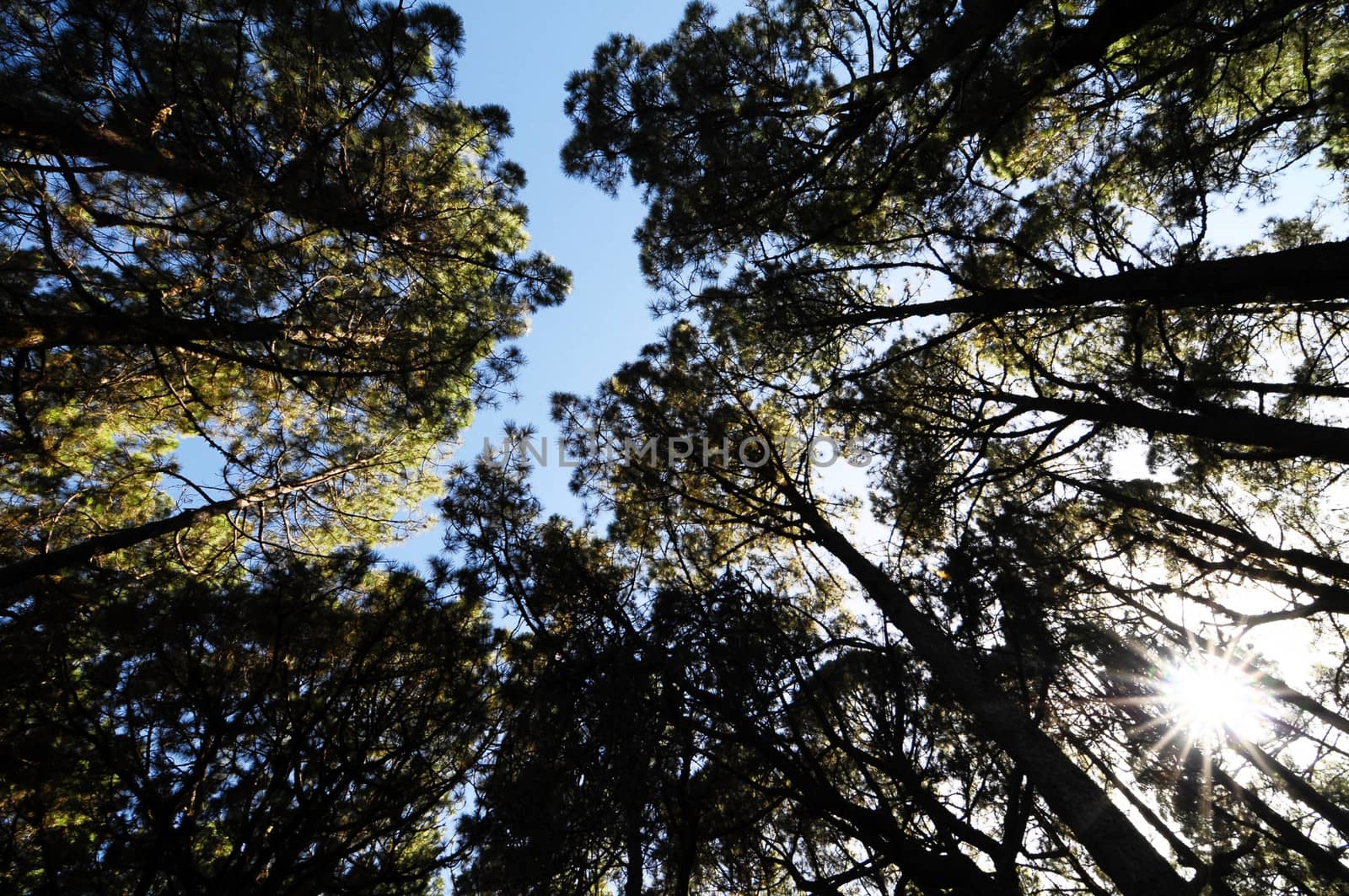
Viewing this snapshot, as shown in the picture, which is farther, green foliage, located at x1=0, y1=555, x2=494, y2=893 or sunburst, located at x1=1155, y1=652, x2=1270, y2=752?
sunburst, located at x1=1155, y1=652, x2=1270, y2=752

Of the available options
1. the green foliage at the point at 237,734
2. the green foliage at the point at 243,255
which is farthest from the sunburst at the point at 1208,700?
the green foliage at the point at 243,255

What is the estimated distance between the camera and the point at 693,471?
702cm

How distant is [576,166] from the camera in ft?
20.1

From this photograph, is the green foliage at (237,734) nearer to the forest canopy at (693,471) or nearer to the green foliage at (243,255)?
the forest canopy at (693,471)

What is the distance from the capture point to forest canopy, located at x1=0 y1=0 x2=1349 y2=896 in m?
3.47

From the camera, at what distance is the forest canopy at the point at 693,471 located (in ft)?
11.4

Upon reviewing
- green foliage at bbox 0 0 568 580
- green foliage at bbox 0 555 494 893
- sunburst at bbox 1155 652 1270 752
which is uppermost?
green foliage at bbox 0 0 568 580

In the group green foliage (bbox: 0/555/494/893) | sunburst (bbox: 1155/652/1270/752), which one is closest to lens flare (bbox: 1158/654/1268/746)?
sunburst (bbox: 1155/652/1270/752)

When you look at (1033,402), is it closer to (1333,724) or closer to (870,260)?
(870,260)

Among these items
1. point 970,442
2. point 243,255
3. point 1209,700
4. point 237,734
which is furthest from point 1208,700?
point 243,255

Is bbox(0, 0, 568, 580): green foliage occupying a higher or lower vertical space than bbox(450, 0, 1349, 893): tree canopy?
higher

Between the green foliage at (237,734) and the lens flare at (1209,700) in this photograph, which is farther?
the lens flare at (1209,700)

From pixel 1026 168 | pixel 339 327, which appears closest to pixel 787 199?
pixel 1026 168

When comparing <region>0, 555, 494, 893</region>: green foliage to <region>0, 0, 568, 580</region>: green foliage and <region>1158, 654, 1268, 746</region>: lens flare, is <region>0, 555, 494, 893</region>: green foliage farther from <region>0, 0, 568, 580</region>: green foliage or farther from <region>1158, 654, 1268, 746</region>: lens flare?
<region>1158, 654, 1268, 746</region>: lens flare
